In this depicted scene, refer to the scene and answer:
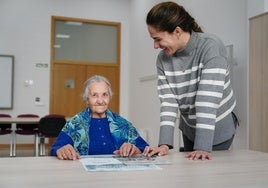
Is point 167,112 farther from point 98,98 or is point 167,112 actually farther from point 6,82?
point 6,82

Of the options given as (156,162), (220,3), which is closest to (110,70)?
(220,3)

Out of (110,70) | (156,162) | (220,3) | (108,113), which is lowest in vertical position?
(156,162)

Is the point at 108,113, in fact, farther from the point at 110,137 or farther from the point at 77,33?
the point at 77,33

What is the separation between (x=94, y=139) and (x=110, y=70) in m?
6.29

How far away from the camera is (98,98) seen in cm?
190

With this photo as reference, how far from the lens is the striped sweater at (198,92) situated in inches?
54.5

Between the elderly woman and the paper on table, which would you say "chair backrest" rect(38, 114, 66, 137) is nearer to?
the elderly woman

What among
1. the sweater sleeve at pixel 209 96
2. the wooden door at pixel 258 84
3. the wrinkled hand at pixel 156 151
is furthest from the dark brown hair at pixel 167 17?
→ the wooden door at pixel 258 84

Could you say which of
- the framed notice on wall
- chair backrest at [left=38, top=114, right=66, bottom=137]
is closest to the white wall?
the framed notice on wall

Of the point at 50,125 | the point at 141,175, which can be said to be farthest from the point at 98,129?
the point at 50,125

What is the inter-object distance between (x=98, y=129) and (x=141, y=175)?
878mm

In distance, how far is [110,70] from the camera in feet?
26.4

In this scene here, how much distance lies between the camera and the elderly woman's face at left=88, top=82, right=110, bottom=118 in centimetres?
189

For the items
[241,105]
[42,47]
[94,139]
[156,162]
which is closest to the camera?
[156,162]
